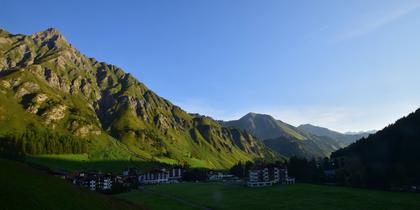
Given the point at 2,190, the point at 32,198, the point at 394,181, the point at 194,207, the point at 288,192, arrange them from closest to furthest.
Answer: the point at 2,190 < the point at 32,198 < the point at 194,207 < the point at 288,192 < the point at 394,181

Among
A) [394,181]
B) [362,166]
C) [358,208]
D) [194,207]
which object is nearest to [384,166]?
[362,166]

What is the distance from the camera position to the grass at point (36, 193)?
43.6 metres

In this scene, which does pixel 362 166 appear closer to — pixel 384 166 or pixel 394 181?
pixel 384 166

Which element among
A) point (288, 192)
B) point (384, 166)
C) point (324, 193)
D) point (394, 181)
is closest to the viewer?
point (324, 193)

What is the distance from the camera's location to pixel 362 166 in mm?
196000

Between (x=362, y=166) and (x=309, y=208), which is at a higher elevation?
(x=362, y=166)

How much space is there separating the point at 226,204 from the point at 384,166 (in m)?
105

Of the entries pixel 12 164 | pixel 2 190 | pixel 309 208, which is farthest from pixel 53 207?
pixel 309 208

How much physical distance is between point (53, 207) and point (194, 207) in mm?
78396

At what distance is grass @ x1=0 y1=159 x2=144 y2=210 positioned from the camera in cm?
4362

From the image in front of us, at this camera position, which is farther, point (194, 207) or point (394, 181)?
point (394, 181)

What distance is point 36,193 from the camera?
1922 inches

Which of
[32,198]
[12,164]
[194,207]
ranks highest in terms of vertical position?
[12,164]

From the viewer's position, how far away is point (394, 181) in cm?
17150
